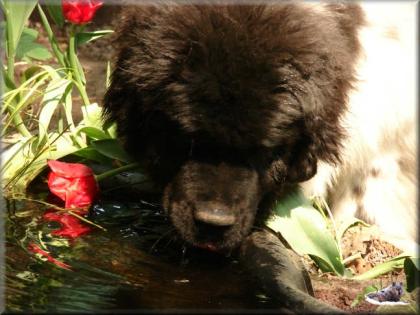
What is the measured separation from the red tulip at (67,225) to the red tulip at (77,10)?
3.71ft

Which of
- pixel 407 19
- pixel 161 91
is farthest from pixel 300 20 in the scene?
pixel 407 19

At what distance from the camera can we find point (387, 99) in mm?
4012

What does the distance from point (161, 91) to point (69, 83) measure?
1225 mm

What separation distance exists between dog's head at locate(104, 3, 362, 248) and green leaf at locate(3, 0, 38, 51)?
2.91ft

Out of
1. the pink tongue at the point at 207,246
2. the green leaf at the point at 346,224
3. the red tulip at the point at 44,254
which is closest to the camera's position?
the red tulip at the point at 44,254

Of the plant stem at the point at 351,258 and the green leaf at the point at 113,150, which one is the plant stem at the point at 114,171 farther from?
the plant stem at the point at 351,258

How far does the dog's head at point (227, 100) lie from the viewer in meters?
3.13

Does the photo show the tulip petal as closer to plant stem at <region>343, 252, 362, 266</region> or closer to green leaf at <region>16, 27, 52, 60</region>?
green leaf at <region>16, 27, 52, 60</region>

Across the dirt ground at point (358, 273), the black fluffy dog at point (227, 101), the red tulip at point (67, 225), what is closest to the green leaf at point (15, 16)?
the black fluffy dog at point (227, 101)

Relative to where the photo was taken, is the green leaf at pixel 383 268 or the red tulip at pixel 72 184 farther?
the red tulip at pixel 72 184

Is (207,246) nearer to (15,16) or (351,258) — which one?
(351,258)

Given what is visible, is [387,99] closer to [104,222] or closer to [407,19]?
[407,19]

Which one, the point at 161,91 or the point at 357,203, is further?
the point at 357,203

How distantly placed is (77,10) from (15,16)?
0.32 metres
